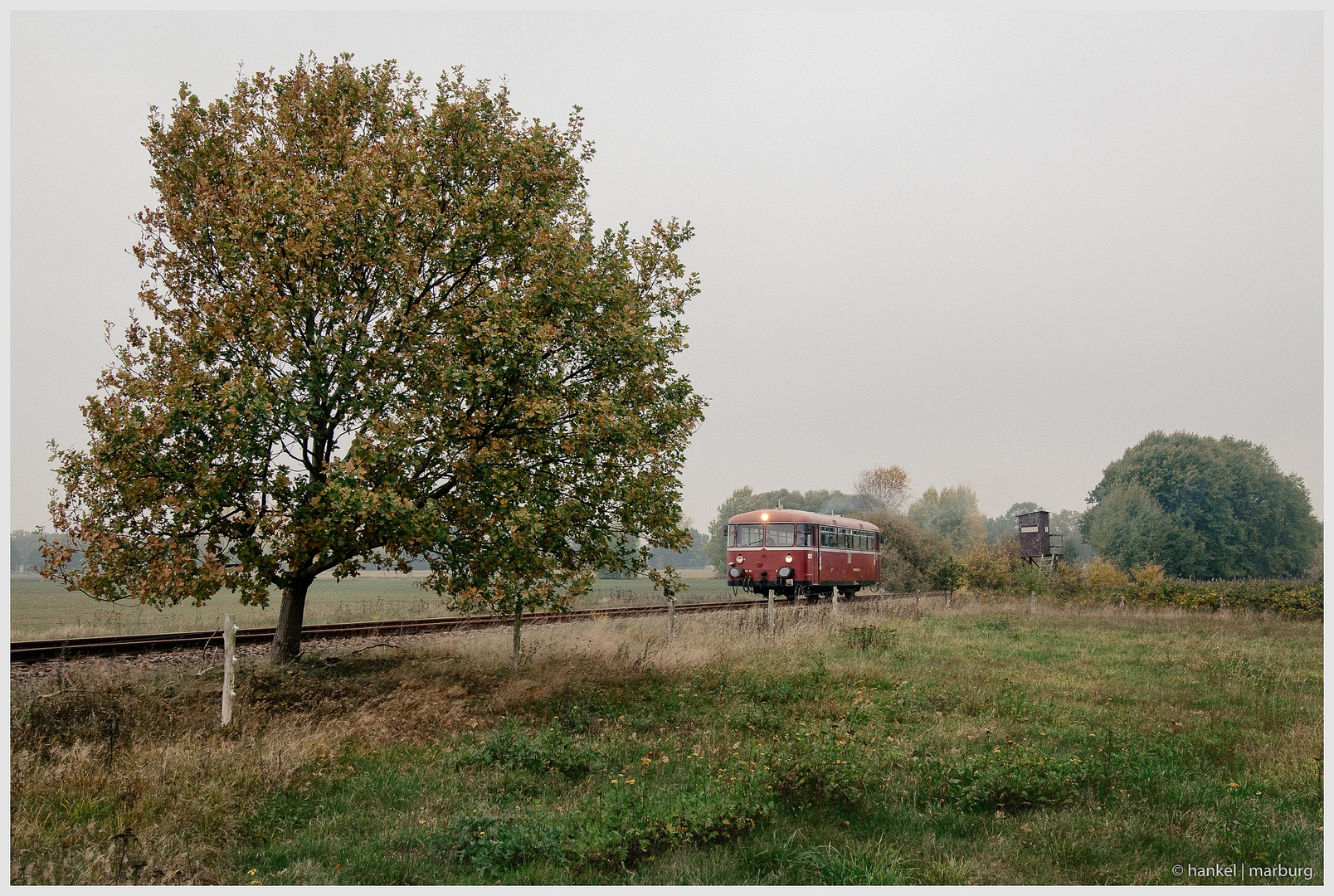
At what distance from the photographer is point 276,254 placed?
32.6ft

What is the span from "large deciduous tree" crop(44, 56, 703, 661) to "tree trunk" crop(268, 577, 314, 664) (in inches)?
2.1

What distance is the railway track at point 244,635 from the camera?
12750 millimetres

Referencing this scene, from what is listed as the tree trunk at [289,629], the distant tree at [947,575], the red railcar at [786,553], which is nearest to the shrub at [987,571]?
the distant tree at [947,575]

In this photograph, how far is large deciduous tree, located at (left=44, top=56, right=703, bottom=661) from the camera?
32.2 ft

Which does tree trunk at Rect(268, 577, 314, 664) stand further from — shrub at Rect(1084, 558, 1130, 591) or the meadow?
shrub at Rect(1084, 558, 1130, 591)

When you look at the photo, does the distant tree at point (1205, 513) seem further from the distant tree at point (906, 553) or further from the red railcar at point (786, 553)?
the red railcar at point (786, 553)

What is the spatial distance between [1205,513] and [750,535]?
191 feet

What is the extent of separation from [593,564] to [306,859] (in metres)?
6.49

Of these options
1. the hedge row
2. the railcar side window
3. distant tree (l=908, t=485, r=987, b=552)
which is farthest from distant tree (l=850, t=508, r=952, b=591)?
distant tree (l=908, t=485, r=987, b=552)

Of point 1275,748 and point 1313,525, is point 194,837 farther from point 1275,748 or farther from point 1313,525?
point 1313,525

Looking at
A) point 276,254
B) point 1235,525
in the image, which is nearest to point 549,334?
point 276,254

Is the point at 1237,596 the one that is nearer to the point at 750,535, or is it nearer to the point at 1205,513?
the point at 750,535

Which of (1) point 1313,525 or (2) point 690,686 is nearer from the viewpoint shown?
(2) point 690,686

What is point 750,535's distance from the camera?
91.6 ft
